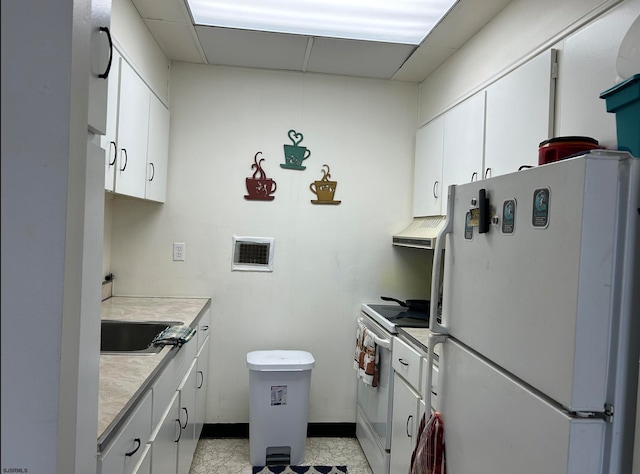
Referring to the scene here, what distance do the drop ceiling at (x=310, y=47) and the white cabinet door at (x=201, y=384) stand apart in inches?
70.8

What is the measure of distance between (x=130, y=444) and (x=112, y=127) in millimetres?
1207

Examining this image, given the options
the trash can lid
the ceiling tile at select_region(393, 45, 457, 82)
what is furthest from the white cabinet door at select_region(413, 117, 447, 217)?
the trash can lid

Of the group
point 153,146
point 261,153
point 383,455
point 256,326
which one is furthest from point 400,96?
point 383,455

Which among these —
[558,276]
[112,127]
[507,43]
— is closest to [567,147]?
[558,276]

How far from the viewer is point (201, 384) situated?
261cm

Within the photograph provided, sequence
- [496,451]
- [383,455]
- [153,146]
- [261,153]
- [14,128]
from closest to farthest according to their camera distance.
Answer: [14,128], [496,451], [383,455], [153,146], [261,153]

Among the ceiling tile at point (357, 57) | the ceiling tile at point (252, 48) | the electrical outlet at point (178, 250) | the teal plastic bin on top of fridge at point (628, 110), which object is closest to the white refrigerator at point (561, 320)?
the teal plastic bin on top of fridge at point (628, 110)

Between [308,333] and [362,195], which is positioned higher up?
[362,195]

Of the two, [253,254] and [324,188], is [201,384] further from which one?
[324,188]

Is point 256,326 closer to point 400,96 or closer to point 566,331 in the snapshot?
point 400,96

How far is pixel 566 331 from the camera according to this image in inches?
33.0

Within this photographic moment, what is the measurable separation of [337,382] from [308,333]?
1.34 ft

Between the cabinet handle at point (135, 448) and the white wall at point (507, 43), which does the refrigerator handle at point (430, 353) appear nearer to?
the cabinet handle at point (135, 448)

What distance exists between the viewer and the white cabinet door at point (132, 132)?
6.06 ft
